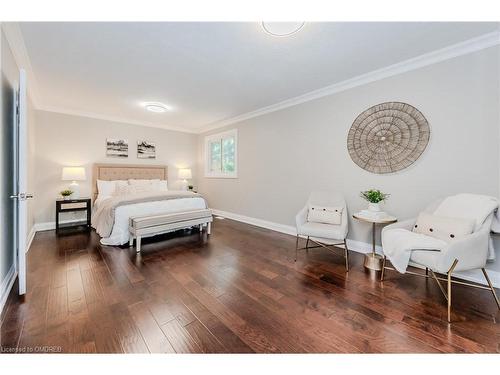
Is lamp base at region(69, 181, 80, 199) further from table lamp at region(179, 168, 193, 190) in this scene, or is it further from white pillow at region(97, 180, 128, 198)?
table lamp at region(179, 168, 193, 190)

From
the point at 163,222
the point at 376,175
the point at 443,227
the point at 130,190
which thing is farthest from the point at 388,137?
the point at 130,190

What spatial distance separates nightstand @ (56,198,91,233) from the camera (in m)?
3.99

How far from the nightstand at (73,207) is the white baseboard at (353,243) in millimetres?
2789

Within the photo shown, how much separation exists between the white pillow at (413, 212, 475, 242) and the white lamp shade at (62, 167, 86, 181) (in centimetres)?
547

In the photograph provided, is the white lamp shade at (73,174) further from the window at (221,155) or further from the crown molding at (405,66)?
the crown molding at (405,66)

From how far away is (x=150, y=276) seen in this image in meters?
2.29

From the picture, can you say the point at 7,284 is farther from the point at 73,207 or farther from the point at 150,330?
the point at 73,207

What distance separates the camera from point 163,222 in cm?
332

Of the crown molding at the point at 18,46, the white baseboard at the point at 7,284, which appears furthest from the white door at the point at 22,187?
the crown molding at the point at 18,46

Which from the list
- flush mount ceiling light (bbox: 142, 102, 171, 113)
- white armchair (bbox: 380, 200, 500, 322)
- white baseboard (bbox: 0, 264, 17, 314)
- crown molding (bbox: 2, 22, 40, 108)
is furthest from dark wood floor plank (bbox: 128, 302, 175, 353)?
flush mount ceiling light (bbox: 142, 102, 171, 113)

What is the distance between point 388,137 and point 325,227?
1438mm

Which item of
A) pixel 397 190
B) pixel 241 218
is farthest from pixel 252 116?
pixel 397 190
